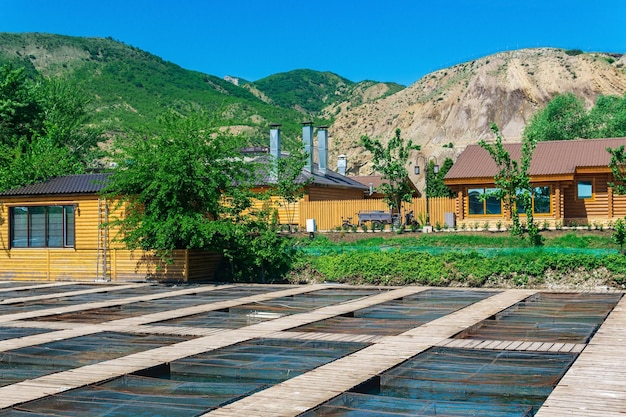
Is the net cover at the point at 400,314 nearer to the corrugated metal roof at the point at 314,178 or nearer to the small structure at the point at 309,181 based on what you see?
the small structure at the point at 309,181

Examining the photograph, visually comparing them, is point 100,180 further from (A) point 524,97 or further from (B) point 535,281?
(A) point 524,97

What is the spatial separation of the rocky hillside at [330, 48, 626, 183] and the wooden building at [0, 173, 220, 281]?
59934 mm

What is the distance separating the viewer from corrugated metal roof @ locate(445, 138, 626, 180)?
34.5 metres

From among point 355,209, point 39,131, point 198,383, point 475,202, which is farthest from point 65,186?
point 39,131

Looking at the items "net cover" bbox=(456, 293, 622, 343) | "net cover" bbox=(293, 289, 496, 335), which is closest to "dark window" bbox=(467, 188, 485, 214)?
"net cover" bbox=(293, 289, 496, 335)

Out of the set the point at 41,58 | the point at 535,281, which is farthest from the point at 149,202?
the point at 41,58

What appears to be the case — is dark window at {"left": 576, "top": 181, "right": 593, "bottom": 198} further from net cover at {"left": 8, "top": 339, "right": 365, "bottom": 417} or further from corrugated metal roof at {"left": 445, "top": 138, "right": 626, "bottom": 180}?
net cover at {"left": 8, "top": 339, "right": 365, "bottom": 417}

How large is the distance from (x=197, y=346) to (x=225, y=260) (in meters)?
14.8

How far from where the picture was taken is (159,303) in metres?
18.0

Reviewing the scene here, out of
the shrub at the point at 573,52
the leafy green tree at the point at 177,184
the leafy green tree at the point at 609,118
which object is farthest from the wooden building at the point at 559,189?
the shrub at the point at 573,52

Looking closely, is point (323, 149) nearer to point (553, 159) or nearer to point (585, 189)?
point (553, 159)

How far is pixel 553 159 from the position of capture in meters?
35.8

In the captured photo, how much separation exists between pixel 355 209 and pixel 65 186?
1430 cm

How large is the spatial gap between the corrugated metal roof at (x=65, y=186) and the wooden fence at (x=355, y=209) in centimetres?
1211
